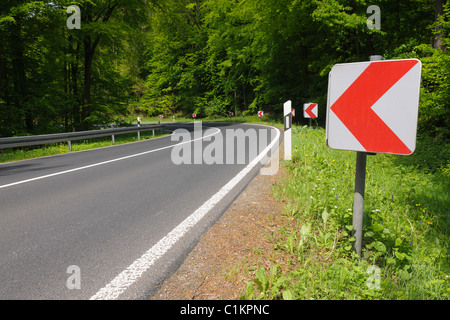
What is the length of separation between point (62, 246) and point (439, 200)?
19.1 ft

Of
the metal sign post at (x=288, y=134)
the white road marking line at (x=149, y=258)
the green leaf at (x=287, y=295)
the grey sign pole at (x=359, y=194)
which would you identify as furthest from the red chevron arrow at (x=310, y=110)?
the green leaf at (x=287, y=295)

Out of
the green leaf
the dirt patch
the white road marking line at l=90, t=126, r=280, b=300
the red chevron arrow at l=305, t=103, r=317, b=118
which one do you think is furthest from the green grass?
the red chevron arrow at l=305, t=103, r=317, b=118

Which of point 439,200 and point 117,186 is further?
point 117,186

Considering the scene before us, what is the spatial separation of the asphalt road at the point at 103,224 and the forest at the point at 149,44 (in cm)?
750

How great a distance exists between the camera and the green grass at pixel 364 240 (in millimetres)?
2066

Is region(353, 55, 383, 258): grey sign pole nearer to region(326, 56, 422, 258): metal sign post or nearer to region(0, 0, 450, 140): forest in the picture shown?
region(326, 56, 422, 258): metal sign post

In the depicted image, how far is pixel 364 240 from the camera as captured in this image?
2.83 metres

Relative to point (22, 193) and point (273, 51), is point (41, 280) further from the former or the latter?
point (273, 51)

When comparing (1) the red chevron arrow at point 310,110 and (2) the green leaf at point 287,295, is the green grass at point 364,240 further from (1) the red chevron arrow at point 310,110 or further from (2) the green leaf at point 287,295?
(1) the red chevron arrow at point 310,110

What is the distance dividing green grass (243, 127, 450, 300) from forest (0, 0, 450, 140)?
4.89 meters

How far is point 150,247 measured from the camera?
280cm

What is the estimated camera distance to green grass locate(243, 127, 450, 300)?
2.07 m
